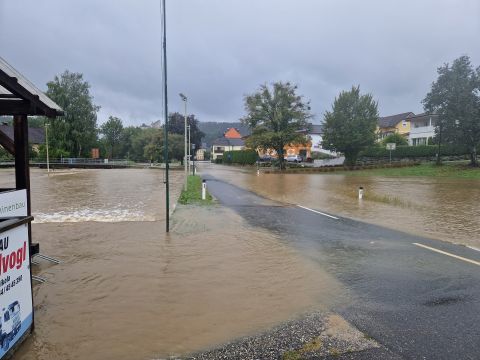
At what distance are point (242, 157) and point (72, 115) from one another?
1224 inches

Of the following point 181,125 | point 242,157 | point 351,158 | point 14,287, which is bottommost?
point 14,287

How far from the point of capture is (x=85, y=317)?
490cm

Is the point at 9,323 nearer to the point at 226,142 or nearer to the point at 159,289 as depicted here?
the point at 159,289

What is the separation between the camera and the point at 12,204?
4469mm

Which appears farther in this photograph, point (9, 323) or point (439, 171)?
point (439, 171)

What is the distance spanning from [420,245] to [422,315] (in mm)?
4682

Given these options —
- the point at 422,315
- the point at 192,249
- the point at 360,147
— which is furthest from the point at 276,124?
the point at 422,315

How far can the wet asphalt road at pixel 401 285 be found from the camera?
4262mm

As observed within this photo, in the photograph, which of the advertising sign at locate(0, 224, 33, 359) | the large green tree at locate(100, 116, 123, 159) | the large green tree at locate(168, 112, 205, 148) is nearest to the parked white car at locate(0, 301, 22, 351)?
the advertising sign at locate(0, 224, 33, 359)

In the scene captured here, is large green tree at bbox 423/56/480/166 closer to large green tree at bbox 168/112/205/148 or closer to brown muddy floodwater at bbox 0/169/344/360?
brown muddy floodwater at bbox 0/169/344/360

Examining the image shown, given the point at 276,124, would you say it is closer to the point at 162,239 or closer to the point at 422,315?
the point at 162,239

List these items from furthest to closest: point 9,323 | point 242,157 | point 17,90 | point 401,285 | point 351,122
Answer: point 242,157
point 351,122
point 401,285
point 17,90
point 9,323

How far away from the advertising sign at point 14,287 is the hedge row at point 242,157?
63252 millimetres

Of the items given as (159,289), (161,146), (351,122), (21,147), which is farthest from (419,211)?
(161,146)
